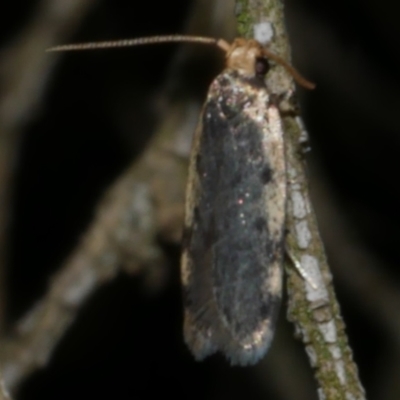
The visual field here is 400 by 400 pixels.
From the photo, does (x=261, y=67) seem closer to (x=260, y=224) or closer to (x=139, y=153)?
(x=260, y=224)

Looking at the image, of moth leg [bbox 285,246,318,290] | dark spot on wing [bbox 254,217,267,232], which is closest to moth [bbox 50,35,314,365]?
dark spot on wing [bbox 254,217,267,232]

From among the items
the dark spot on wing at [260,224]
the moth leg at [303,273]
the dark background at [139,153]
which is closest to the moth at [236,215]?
the dark spot on wing at [260,224]

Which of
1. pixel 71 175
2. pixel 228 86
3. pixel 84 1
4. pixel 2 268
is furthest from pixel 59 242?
pixel 228 86

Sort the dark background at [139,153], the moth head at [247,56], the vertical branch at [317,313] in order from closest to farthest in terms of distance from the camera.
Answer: the vertical branch at [317,313] < the moth head at [247,56] < the dark background at [139,153]

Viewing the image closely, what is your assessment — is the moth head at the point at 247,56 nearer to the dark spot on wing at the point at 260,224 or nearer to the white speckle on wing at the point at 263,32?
the white speckle on wing at the point at 263,32

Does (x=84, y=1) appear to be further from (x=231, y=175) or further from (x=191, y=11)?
(x=231, y=175)

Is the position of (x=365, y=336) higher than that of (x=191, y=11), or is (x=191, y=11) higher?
(x=191, y=11)
